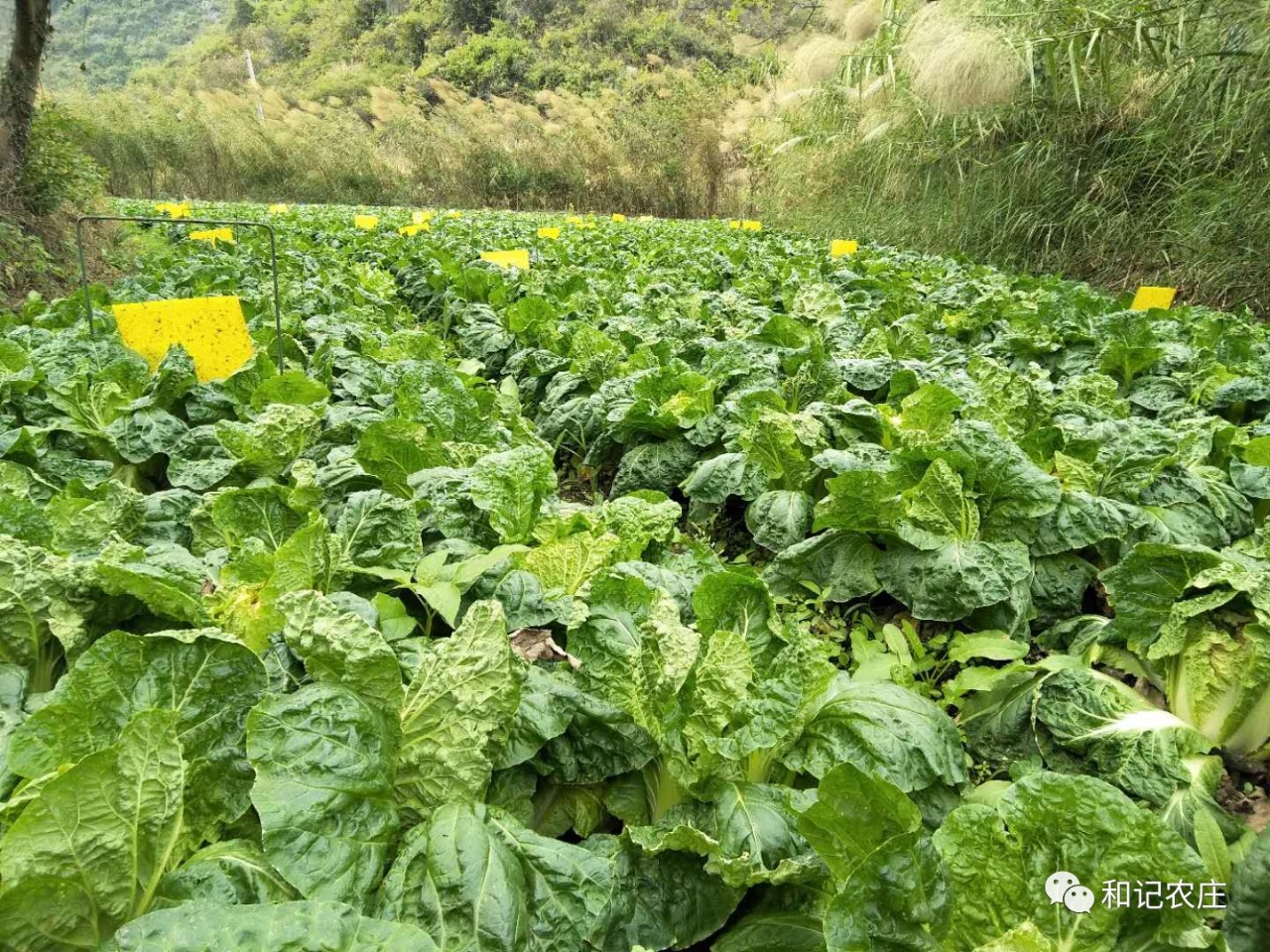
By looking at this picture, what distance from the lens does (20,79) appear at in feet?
27.9

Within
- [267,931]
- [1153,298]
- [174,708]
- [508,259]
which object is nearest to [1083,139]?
[1153,298]

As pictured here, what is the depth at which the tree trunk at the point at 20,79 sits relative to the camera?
8438 mm

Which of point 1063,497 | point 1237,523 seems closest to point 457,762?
point 1063,497

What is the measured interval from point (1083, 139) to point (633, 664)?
11378mm

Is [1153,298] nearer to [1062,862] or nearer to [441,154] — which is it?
[1062,862]

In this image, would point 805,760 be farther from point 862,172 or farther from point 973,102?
point 862,172

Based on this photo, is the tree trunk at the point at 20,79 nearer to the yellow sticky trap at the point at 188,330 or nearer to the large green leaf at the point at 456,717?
the yellow sticky trap at the point at 188,330

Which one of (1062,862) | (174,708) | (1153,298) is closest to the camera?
(1062,862)

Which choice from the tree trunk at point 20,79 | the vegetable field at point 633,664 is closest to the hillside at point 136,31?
the tree trunk at point 20,79

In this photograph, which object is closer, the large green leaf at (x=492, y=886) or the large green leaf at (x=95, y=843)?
the large green leaf at (x=95, y=843)

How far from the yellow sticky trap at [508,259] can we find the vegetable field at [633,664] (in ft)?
13.7

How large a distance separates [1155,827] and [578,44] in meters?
63.4

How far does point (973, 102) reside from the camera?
1052 centimetres

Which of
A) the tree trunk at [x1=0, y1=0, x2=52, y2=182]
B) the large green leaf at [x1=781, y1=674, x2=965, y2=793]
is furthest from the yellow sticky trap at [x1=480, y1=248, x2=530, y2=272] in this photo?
the large green leaf at [x1=781, y1=674, x2=965, y2=793]
